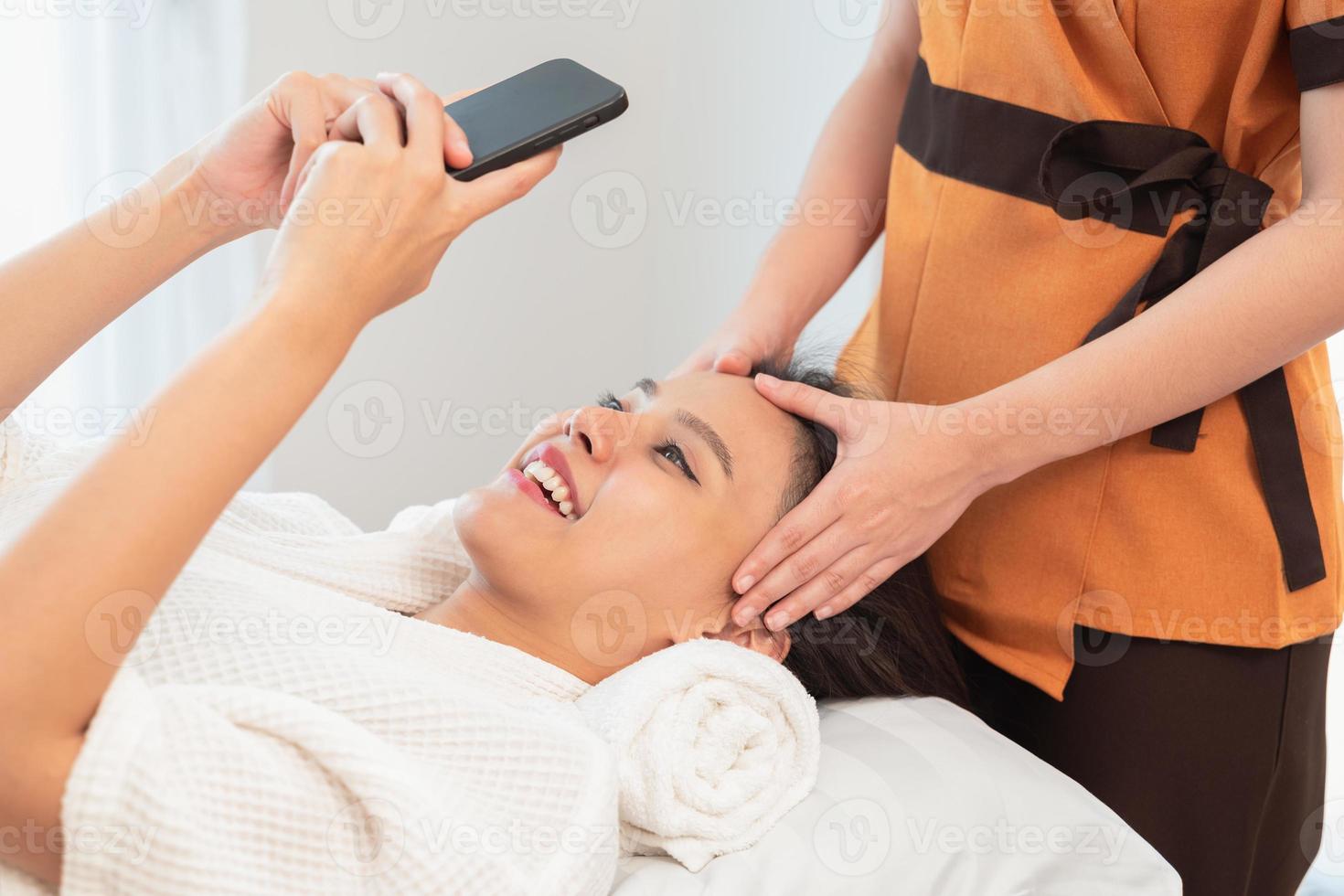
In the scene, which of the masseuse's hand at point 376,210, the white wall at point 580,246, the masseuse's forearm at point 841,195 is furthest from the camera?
the white wall at point 580,246

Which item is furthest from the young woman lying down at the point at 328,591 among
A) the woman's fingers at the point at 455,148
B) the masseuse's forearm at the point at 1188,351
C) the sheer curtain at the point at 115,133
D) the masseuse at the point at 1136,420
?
the sheer curtain at the point at 115,133

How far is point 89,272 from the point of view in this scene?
1.13 m

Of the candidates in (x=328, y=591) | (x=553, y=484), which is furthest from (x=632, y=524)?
(x=328, y=591)

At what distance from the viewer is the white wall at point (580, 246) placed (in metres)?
2.54

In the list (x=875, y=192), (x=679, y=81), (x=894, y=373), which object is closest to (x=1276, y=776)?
(x=894, y=373)

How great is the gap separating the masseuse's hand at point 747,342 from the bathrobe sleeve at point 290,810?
0.60m

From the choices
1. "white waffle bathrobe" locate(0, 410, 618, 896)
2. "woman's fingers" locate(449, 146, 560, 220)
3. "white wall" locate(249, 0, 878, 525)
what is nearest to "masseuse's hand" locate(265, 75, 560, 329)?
"woman's fingers" locate(449, 146, 560, 220)

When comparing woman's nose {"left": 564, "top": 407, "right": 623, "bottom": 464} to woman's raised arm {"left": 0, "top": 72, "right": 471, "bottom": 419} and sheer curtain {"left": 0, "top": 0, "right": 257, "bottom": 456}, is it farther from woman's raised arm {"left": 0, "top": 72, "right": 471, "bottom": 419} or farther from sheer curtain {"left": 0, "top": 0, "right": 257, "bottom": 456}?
sheer curtain {"left": 0, "top": 0, "right": 257, "bottom": 456}

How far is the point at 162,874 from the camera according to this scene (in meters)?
0.78

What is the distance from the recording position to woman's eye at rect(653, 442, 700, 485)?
4.03ft

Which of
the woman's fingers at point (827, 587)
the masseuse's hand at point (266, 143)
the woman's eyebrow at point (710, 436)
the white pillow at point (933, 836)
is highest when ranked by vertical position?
the masseuse's hand at point (266, 143)

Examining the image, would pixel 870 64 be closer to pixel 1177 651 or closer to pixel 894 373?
A: pixel 894 373

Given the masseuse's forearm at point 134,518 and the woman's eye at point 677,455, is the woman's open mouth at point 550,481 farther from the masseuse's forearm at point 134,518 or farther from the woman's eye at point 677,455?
the masseuse's forearm at point 134,518

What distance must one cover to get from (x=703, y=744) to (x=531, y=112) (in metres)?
0.61
